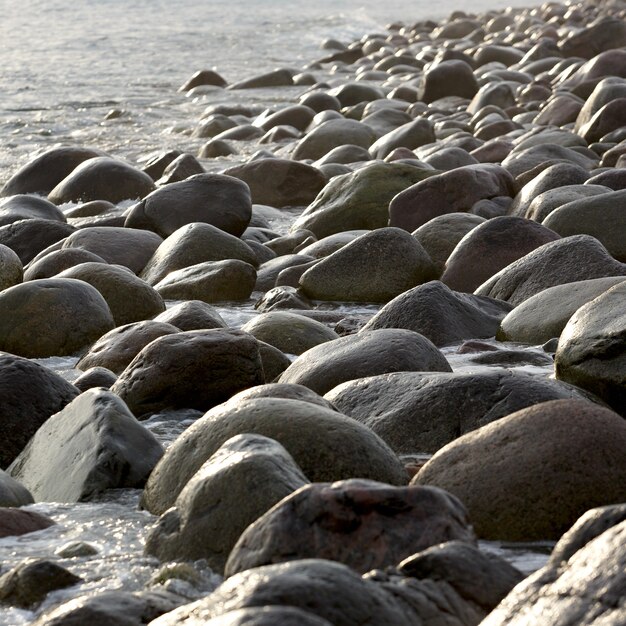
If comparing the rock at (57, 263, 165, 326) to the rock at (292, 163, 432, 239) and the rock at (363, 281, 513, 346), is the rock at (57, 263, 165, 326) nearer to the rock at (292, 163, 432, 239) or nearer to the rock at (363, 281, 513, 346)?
the rock at (363, 281, 513, 346)

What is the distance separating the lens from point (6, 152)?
41.5 feet

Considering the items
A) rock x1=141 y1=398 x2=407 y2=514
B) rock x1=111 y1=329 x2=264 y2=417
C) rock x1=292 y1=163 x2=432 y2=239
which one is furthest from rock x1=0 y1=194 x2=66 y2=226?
rock x1=141 y1=398 x2=407 y2=514

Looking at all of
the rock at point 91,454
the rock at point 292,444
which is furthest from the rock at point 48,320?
the rock at point 292,444

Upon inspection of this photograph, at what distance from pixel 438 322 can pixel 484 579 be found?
9.31 feet

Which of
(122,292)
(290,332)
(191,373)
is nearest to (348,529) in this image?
(191,373)

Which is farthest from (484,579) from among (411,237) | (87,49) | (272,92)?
(87,49)

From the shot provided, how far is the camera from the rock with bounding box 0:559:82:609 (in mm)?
2719

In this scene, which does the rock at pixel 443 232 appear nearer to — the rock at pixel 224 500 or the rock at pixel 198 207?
the rock at pixel 198 207

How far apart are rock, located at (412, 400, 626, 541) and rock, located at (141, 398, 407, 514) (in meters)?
0.20

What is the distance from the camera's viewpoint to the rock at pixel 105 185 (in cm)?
942

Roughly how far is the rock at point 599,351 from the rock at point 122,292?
2.48m

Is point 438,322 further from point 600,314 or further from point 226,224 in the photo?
point 226,224

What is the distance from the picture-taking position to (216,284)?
20.9 feet

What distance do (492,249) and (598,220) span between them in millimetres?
611
